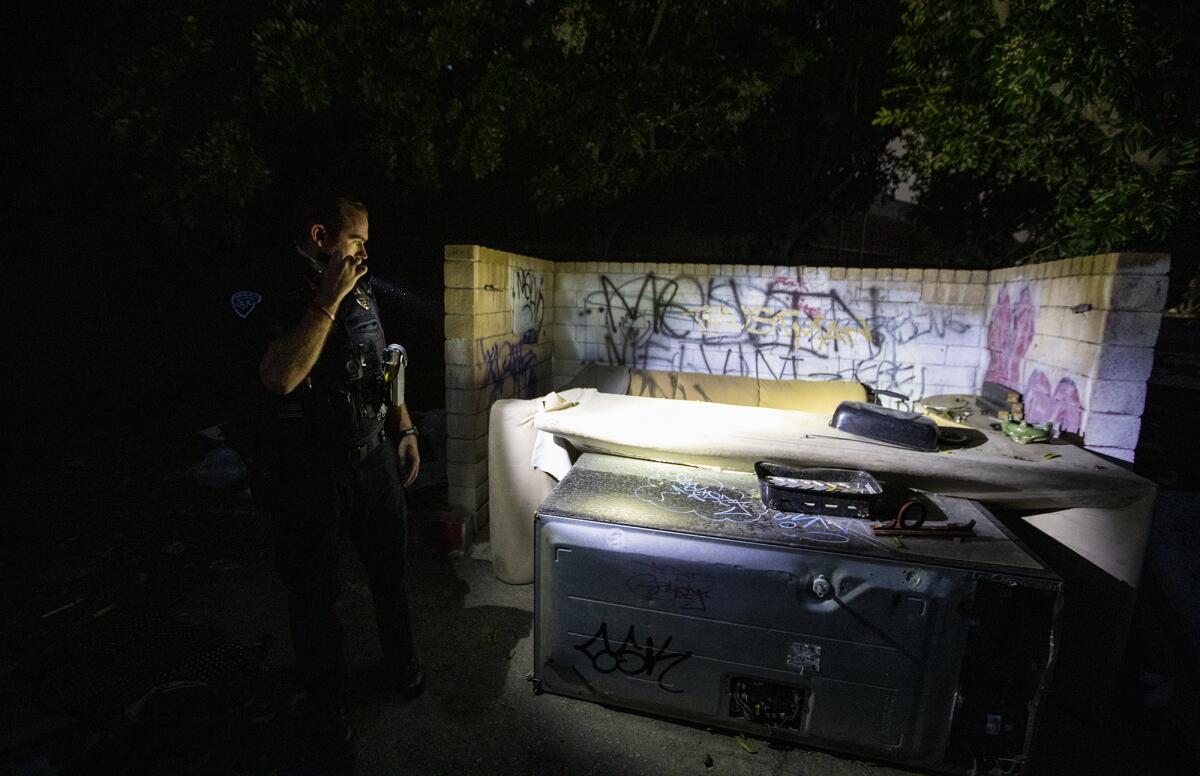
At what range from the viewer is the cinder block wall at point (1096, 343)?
Answer: 2.86 meters

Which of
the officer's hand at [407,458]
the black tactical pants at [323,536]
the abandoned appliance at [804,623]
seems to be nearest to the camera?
the abandoned appliance at [804,623]

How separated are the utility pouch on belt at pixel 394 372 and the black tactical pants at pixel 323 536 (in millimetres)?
252

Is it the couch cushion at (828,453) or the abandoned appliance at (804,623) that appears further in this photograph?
the couch cushion at (828,453)

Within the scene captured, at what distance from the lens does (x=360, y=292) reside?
2.27m

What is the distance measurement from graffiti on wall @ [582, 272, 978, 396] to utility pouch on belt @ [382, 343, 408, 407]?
306cm

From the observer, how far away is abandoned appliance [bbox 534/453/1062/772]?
1.84m

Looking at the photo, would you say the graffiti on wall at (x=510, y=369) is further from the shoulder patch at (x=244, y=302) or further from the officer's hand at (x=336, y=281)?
the shoulder patch at (x=244, y=302)

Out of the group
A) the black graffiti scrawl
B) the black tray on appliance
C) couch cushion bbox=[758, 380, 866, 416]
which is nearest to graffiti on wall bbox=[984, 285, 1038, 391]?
couch cushion bbox=[758, 380, 866, 416]

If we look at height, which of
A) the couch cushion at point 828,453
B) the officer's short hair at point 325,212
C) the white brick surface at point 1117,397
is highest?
the officer's short hair at point 325,212

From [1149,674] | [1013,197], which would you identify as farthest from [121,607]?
[1013,197]

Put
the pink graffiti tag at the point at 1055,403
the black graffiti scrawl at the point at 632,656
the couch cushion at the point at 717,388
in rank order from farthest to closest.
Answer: the couch cushion at the point at 717,388
the pink graffiti tag at the point at 1055,403
the black graffiti scrawl at the point at 632,656

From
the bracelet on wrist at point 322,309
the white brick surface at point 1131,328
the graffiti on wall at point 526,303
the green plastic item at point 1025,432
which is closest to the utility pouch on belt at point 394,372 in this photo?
the bracelet on wrist at point 322,309

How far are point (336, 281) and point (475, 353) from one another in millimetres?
1647

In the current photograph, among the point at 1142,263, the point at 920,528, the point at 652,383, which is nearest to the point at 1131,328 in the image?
the point at 1142,263
